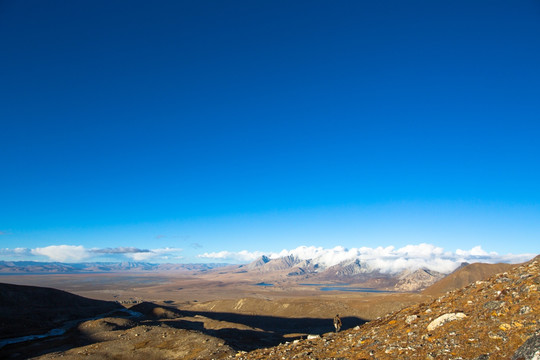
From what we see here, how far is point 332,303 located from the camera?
13362 centimetres

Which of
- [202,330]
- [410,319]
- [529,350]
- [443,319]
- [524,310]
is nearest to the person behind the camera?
[529,350]

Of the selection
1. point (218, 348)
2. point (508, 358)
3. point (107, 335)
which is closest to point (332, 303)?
point (107, 335)

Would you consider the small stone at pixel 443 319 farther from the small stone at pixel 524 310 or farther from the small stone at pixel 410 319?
the small stone at pixel 524 310

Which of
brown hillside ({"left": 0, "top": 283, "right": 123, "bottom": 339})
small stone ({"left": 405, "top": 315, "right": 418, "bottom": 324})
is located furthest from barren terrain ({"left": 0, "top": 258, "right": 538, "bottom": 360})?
small stone ({"left": 405, "top": 315, "right": 418, "bottom": 324})

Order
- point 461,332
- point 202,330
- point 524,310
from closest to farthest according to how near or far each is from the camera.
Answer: point 524,310, point 461,332, point 202,330

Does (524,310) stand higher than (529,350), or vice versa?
(524,310)

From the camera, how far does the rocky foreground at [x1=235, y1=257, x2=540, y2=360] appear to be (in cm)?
1173

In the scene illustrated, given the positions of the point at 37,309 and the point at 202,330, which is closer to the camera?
the point at 202,330

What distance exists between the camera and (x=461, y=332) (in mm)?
13742

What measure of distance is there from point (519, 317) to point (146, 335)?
59499 millimetres

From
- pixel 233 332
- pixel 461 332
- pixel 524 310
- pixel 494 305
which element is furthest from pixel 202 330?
pixel 524 310

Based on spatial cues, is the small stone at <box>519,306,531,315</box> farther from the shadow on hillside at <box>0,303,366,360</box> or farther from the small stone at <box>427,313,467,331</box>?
the shadow on hillside at <box>0,303,366,360</box>

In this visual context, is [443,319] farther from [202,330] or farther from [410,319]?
[202,330]

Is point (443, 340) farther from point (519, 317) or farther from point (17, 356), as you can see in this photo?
point (17, 356)
